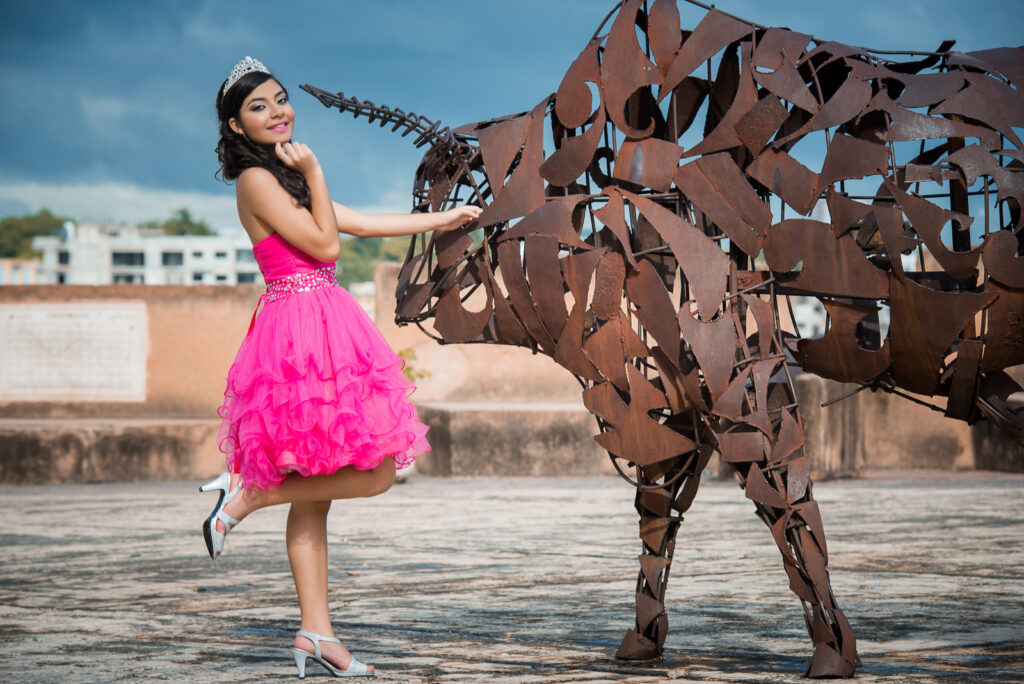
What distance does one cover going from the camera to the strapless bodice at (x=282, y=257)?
351 centimetres

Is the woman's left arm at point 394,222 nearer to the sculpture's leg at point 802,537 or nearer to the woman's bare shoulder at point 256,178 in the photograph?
the woman's bare shoulder at point 256,178

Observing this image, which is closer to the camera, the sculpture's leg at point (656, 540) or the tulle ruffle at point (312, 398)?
the tulle ruffle at point (312, 398)

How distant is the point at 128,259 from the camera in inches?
2382

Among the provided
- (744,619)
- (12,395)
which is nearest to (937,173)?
(744,619)

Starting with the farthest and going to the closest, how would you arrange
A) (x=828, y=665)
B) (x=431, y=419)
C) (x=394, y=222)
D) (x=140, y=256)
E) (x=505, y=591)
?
1. (x=140, y=256)
2. (x=431, y=419)
3. (x=505, y=591)
4. (x=394, y=222)
5. (x=828, y=665)

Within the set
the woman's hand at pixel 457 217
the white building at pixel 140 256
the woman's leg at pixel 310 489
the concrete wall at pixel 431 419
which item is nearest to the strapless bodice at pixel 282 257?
the woman's hand at pixel 457 217

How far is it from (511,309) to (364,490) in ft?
2.46

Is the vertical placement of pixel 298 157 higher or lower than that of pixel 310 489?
higher

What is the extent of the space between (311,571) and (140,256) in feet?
195

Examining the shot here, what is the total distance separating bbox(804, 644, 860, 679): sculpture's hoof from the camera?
11.1 feet

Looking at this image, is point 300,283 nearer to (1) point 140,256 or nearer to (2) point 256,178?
(2) point 256,178

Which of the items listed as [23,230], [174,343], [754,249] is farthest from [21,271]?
[754,249]

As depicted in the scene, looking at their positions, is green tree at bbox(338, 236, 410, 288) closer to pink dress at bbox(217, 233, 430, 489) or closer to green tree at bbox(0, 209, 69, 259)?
green tree at bbox(0, 209, 69, 259)

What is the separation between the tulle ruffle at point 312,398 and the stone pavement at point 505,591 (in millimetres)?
686
